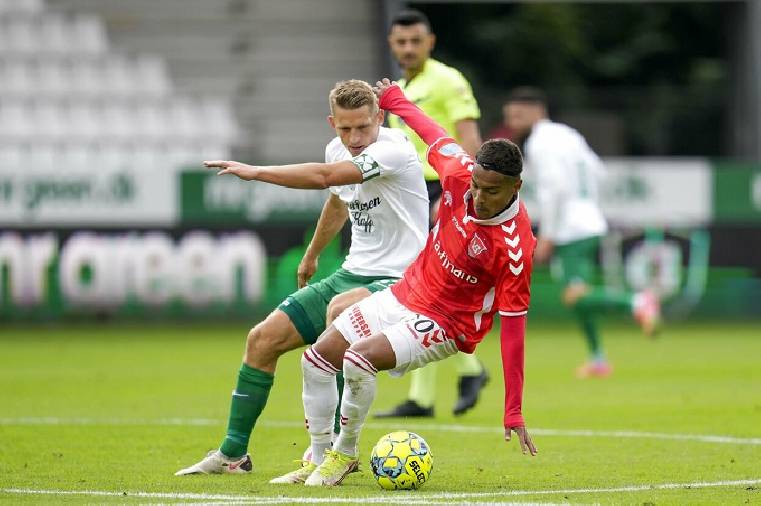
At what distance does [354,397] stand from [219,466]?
35.8 inches

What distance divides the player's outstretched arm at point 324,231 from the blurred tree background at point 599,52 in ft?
55.9

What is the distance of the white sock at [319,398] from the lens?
688 centimetres

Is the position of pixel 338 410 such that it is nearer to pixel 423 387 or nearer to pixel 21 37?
pixel 423 387

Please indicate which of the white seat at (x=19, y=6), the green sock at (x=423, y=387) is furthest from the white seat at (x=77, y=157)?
the green sock at (x=423, y=387)

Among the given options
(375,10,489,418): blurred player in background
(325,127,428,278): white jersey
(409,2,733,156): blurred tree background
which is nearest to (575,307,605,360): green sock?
(375,10,489,418): blurred player in background

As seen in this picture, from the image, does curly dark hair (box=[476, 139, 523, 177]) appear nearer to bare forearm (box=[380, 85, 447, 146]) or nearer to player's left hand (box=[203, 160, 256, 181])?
bare forearm (box=[380, 85, 447, 146])

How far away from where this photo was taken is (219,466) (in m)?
7.07

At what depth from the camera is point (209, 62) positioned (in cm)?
2461

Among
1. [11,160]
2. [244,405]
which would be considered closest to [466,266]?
[244,405]

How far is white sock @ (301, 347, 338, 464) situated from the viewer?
688 centimetres

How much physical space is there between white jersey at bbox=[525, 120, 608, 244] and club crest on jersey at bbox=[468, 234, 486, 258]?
7.03 m

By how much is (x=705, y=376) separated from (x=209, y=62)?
537 inches

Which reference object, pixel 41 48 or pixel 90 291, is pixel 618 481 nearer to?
pixel 90 291

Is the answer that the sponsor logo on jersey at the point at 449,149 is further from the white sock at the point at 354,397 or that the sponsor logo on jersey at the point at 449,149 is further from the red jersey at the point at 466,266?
the white sock at the point at 354,397
